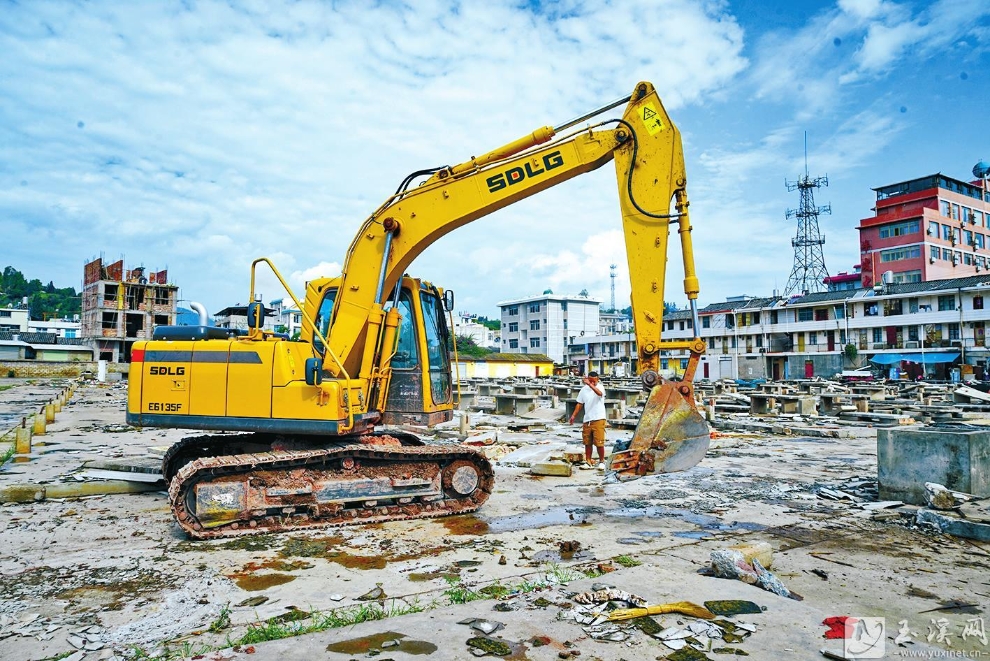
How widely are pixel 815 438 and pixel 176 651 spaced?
15430mm

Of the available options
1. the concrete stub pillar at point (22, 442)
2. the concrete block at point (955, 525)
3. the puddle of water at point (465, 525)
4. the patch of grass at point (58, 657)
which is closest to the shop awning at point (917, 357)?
the concrete block at point (955, 525)

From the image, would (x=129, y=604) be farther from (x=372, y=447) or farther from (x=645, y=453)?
(x=645, y=453)

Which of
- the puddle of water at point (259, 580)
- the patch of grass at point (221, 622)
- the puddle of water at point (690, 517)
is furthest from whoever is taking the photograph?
the puddle of water at point (690, 517)

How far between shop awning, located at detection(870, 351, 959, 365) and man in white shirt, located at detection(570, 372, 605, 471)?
47.9 m

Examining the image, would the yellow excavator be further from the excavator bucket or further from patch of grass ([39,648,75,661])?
patch of grass ([39,648,75,661])

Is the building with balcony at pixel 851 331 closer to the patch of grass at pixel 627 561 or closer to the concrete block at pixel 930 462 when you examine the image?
the concrete block at pixel 930 462

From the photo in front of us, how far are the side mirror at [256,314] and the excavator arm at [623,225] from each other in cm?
82

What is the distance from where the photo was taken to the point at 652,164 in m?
7.07

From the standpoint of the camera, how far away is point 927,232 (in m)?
58.6

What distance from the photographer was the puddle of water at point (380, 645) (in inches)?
134

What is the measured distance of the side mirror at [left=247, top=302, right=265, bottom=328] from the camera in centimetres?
711

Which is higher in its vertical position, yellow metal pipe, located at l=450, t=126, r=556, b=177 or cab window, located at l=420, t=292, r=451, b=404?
yellow metal pipe, located at l=450, t=126, r=556, b=177

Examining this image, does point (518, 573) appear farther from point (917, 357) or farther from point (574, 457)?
point (917, 357)

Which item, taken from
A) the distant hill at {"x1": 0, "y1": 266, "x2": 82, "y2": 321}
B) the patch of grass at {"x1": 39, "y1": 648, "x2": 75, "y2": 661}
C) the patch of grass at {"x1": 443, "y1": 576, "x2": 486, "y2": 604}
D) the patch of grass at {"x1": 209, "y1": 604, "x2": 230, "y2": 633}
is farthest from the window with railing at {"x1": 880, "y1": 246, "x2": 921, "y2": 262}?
the distant hill at {"x1": 0, "y1": 266, "x2": 82, "y2": 321}
